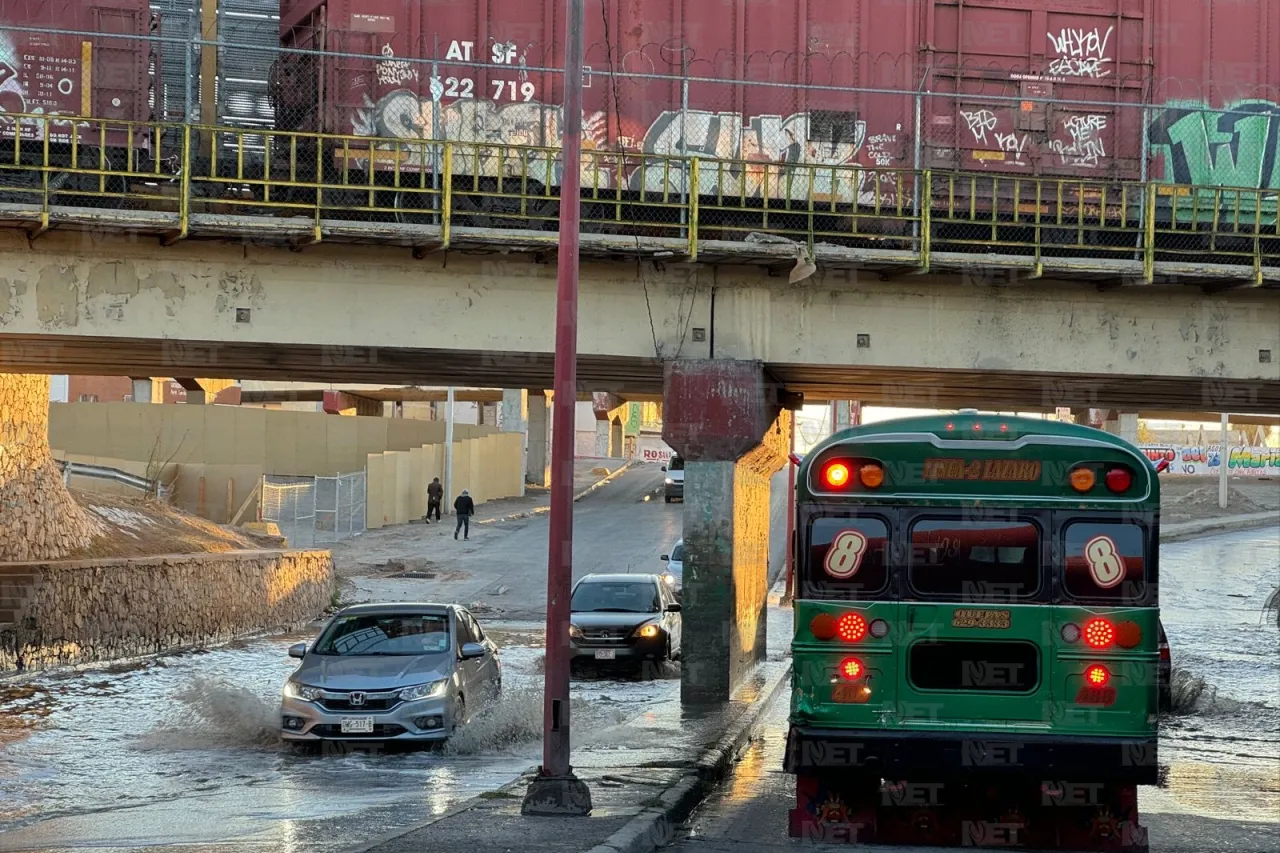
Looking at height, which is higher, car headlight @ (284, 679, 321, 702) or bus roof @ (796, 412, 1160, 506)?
bus roof @ (796, 412, 1160, 506)

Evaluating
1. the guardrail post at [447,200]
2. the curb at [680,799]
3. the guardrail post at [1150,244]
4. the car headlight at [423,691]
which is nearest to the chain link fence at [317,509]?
the guardrail post at [447,200]

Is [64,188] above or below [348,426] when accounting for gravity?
above

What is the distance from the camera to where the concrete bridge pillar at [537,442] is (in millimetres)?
72375

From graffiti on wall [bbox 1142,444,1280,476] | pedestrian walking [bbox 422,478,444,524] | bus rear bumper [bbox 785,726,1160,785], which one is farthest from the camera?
graffiti on wall [bbox 1142,444,1280,476]

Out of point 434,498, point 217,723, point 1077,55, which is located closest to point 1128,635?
point 217,723

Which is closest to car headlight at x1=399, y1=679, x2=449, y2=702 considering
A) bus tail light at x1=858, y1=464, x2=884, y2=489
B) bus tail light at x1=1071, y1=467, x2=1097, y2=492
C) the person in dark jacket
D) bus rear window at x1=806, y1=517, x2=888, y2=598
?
bus rear window at x1=806, y1=517, x2=888, y2=598

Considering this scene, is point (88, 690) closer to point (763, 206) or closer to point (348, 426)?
point (763, 206)

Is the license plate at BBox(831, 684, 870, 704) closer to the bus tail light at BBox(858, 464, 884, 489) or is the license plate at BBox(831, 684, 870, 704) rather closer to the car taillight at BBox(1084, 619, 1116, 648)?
the bus tail light at BBox(858, 464, 884, 489)

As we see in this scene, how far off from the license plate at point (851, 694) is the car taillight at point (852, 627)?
0.29m

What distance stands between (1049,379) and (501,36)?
871cm

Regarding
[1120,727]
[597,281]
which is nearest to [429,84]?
[597,281]

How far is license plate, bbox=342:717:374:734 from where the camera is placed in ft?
51.5

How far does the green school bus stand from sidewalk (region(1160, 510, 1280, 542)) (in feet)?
153

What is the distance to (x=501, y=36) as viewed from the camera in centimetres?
2116
